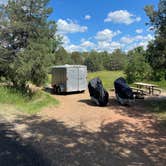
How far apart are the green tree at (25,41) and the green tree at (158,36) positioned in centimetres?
490

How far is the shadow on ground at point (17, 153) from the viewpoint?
4012 mm

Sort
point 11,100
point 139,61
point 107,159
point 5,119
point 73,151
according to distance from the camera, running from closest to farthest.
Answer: point 107,159, point 73,151, point 5,119, point 11,100, point 139,61

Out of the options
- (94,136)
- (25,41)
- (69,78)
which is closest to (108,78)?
(69,78)

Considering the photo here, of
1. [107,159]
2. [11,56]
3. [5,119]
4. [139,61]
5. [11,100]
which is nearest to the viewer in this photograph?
[107,159]

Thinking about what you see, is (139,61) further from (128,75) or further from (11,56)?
(11,56)

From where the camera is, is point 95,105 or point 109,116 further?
point 95,105

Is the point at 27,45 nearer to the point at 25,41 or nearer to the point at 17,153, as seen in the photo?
Answer: the point at 25,41

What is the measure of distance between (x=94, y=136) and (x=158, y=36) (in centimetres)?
572

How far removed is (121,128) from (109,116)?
4.90 ft

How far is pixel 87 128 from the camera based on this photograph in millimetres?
6680

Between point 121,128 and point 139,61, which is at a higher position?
point 139,61

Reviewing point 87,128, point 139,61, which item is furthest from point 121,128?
point 139,61

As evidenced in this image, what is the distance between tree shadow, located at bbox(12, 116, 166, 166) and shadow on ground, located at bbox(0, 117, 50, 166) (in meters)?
0.22

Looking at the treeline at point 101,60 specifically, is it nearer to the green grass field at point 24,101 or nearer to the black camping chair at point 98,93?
the black camping chair at point 98,93
